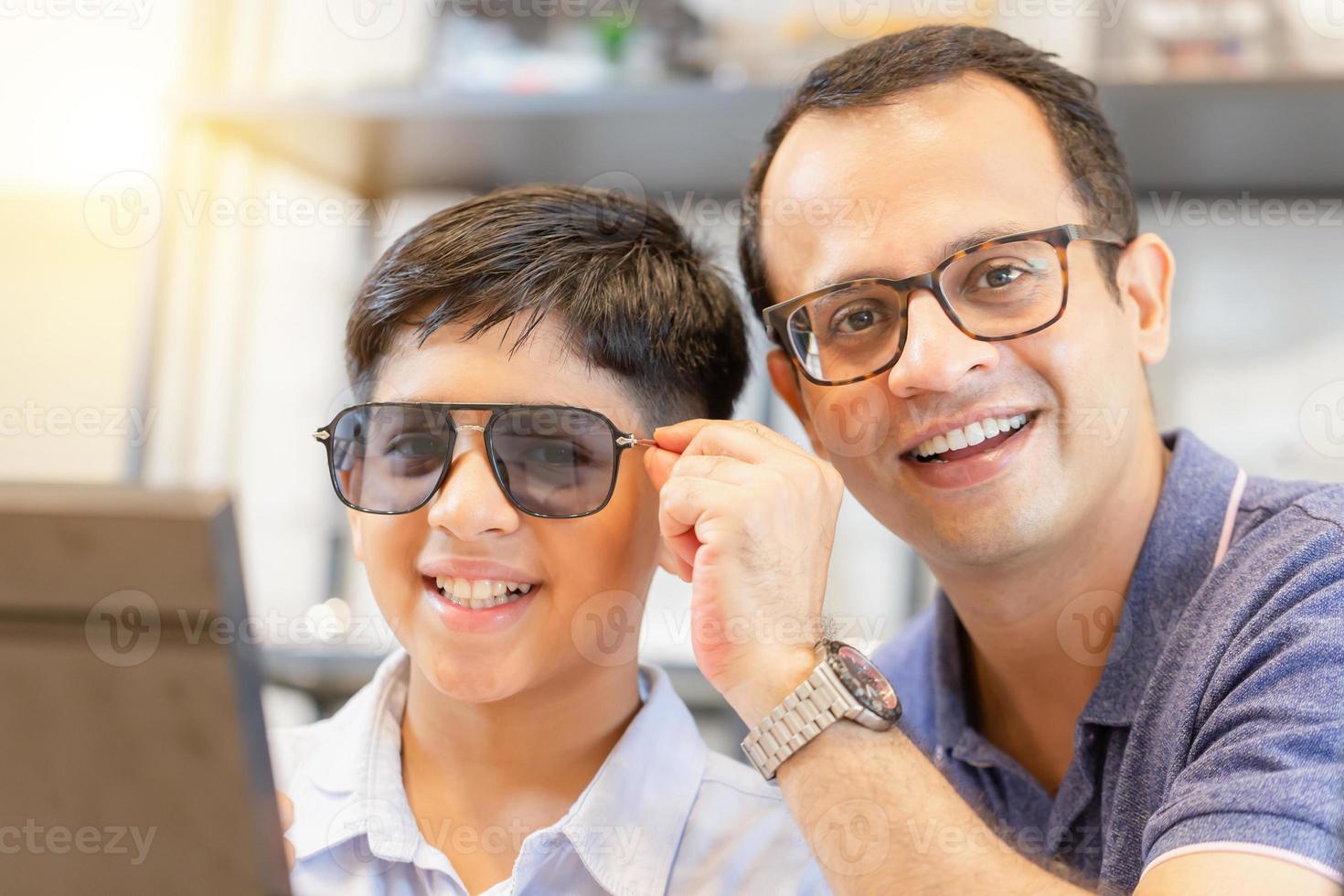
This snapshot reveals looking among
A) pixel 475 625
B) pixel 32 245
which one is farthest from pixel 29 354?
pixel 475 625

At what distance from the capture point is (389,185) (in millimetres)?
2514

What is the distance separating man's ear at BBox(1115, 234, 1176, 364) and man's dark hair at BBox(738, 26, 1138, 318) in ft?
0.10

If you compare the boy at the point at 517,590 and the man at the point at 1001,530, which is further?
the boy at the point at 517,590

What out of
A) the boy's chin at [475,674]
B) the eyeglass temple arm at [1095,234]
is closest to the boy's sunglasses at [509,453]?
the boy's chin at [475,674]

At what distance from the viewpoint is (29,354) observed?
8.80ft

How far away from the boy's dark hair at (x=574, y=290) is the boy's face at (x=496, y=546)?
0.03m

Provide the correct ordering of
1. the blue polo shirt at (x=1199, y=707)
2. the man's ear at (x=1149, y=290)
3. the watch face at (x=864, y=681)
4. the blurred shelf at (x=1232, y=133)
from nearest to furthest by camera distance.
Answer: the blue polo shirt at (x=1199, y=707) < the watch face at (x=864, y=681) < the man's ear at (x=1149, y=290) < the blurred shelf at (x=1232, y=133)

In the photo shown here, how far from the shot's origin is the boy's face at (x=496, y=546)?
1.04m

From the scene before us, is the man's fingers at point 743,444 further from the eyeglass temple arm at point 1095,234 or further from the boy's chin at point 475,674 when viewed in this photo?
the eyeglass temple arm at point 1095,234

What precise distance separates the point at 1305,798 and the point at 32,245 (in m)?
2.82

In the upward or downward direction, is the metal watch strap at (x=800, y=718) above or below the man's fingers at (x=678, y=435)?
below

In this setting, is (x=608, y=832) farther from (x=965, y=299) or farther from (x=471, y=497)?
(x=965, y=299)

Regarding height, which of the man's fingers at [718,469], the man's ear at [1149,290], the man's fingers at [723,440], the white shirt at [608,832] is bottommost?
the white shirt at [608,832]

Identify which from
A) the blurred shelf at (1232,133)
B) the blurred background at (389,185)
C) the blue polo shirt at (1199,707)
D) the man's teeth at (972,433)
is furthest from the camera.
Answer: the blurred background at (389,185)
